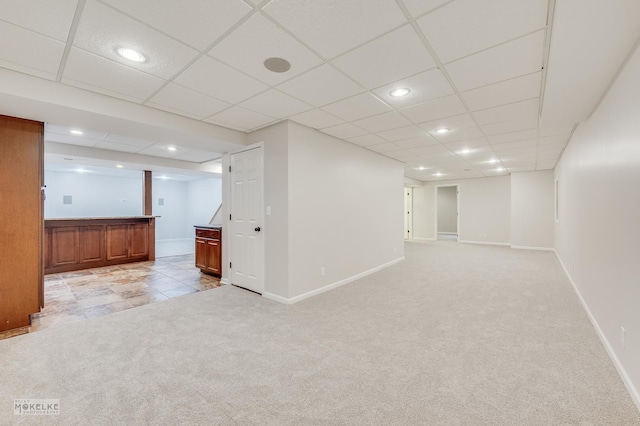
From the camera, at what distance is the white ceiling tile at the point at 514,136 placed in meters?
4.20

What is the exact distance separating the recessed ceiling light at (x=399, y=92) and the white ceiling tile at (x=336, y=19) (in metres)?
0.91

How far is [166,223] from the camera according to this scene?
11.2 metres

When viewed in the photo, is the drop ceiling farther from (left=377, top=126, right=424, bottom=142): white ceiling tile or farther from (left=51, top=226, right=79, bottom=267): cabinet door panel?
(left=51, top=226, right=79, bottom=267): cabinet door panel

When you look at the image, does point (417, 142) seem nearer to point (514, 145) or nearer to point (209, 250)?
point (514, 145)

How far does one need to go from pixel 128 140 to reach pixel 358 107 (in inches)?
164

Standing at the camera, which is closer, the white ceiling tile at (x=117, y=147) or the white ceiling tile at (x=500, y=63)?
the white ceiling tile at (x=500, y=63)

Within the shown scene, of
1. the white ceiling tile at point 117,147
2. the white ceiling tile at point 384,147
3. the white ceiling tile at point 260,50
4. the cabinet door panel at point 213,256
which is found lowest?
the cabinet door panel at point 213,256

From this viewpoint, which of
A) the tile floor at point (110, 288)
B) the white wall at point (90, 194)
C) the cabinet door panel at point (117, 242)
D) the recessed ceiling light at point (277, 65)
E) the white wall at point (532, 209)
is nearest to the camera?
the recessed ceiling light at point (277, 65)

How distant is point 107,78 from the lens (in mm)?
2488

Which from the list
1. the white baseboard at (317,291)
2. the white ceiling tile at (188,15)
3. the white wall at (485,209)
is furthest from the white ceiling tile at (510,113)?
the white wall at (485,209)

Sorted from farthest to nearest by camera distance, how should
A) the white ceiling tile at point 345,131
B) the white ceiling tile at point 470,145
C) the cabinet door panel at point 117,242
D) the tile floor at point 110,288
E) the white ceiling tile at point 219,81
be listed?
the cabinet door panel at point 117,242 → the white ceiling tile at point 470,145 → the white ceiling tile at point 345,131 → the tile floor at point 110,288 → the white ceiling tile at point 219,81

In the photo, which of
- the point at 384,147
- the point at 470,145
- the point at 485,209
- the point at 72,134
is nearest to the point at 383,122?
the point at 384,147

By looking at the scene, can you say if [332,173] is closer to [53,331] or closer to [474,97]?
[474,97]

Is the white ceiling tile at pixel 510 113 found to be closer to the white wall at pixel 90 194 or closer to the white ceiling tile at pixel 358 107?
the white ceiling tile at pixel 358 107
